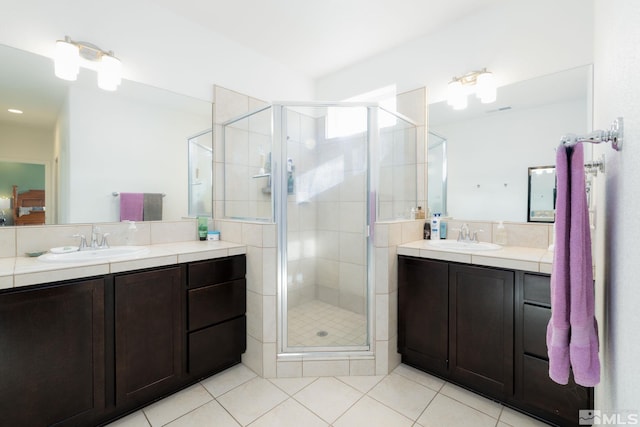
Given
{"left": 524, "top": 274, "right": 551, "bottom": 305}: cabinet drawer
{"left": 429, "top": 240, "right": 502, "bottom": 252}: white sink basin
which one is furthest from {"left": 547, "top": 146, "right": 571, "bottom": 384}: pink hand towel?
{"left": 429, "top": 240, "right": 502, "bottom": 252}: white sink basin

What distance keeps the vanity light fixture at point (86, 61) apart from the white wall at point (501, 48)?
2.24 meters

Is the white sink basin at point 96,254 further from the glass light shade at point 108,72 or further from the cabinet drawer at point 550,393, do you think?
the cabinet drawer at point 550,393

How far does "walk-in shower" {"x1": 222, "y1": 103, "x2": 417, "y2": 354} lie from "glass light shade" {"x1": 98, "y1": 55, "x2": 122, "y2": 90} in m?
0.85

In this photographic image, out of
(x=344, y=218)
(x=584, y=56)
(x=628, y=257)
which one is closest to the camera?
(x=628, y=257)

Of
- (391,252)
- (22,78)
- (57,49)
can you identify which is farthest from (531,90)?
(22,78)

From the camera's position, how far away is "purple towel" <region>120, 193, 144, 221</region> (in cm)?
198

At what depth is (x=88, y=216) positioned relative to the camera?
1.85 metres

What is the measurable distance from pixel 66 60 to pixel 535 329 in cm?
318

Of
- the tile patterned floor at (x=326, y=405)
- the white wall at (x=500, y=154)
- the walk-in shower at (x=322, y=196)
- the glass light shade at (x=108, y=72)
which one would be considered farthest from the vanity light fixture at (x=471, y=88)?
the glass light shade at (x=108, y=72)

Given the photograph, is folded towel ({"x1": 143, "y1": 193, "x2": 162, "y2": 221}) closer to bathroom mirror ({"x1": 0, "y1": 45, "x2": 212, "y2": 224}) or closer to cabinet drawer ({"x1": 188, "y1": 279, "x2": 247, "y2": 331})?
bathroom mirror ({"x1": 0, "y1": 45, "x2": 212, "y2": 224})

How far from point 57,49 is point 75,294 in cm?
152

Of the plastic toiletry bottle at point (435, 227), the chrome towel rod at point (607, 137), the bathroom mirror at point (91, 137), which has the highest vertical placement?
the bathroom mirror at point (91, 137)

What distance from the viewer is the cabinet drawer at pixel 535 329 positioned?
1454mm

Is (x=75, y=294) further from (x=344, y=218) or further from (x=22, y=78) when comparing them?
(x=344, y=218)
